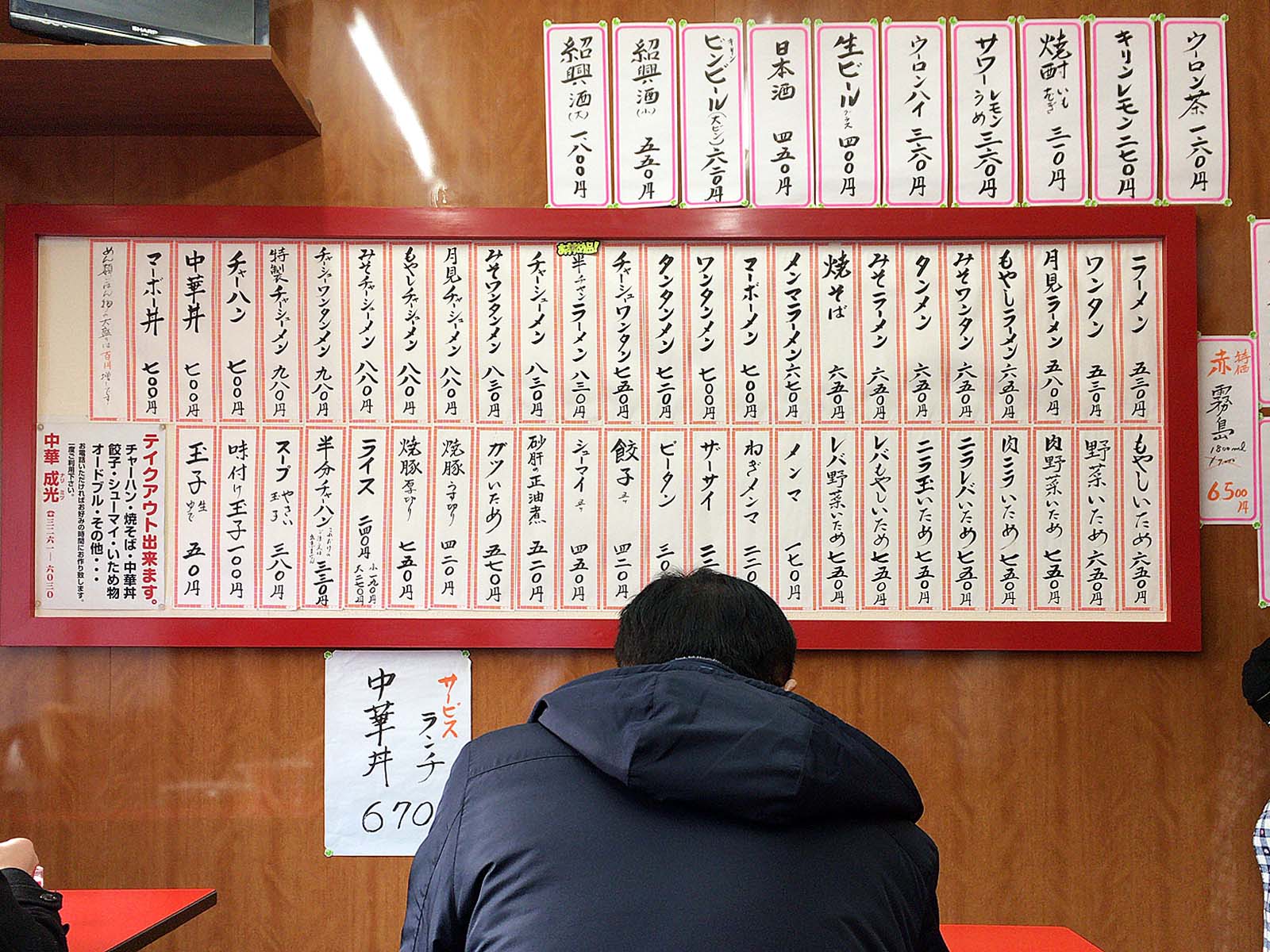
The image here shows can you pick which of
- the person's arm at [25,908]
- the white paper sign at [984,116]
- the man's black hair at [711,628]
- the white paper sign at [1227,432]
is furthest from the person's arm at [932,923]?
the white paper sign at [984,116]

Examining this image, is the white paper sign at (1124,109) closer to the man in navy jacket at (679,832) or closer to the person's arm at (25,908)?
the man in navy jacket at (679,832)

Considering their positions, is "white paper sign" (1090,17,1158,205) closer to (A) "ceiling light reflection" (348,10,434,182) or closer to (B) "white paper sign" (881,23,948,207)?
(B) "white paper sign" (881,23,948,207)

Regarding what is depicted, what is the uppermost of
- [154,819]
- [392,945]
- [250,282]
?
[250,282]

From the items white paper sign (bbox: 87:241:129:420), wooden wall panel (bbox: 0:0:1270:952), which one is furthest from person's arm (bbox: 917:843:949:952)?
white paper sign (bbox: 87:241:129:420)

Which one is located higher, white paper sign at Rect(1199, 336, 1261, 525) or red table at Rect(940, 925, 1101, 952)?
white paper sign at Rect(1199, 336, 1261, 525)

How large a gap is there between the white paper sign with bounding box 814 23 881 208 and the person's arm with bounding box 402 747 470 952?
4.38ft

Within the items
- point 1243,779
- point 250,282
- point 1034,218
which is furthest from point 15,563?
point 1243,779

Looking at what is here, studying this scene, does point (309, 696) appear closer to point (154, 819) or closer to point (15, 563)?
point (154, 819)

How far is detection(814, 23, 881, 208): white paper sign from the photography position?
1899mm

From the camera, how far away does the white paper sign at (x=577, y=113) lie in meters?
1.90

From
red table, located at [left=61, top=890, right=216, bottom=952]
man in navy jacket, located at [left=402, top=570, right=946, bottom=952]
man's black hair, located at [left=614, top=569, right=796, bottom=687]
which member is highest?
man's black hair, located at [left=614, top=569, right=796, bottom=687]

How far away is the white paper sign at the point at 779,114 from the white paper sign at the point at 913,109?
149 millimetres

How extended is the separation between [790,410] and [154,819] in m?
1.41

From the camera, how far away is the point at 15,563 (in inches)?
73.2
